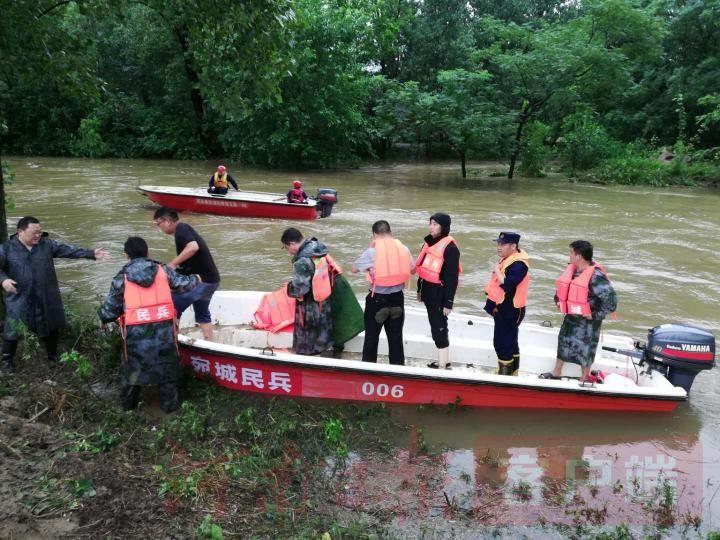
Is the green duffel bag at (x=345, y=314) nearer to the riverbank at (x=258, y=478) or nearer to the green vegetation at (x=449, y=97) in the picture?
the riverbank at (x=258, y=478)

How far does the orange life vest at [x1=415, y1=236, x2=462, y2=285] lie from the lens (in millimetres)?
5434

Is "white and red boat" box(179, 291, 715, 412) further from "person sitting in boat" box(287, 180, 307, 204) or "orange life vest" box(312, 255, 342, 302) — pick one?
"person sitting in boat" box(287, 180, 307, 204)

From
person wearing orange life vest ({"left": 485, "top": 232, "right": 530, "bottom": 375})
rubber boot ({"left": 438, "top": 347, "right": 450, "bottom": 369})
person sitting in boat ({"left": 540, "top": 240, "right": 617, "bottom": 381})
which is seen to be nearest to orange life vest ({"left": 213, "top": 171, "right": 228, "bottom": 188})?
rubber boot ({"left": 438, "top": 347, "right": 450, "bottom": 369})

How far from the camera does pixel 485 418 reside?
5.60m

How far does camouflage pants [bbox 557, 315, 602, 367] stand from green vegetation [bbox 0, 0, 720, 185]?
600 inches

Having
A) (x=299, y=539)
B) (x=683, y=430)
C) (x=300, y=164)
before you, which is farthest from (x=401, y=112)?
(x=299, y=539)

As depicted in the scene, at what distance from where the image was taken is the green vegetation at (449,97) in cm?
2238

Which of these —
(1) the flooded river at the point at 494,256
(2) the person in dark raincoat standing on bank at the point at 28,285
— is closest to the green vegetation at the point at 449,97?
(1) the flooded river at the point at 494,256

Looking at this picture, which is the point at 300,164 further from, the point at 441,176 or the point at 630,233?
the point at 630,233

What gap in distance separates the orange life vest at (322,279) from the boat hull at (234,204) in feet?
29.6

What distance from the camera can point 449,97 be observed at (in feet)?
Result: 72.8

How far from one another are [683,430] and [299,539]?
388cm

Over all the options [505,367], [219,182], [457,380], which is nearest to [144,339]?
[457,380]

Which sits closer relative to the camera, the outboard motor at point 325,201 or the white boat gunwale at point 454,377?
the white boat gunwale at point 454,377
